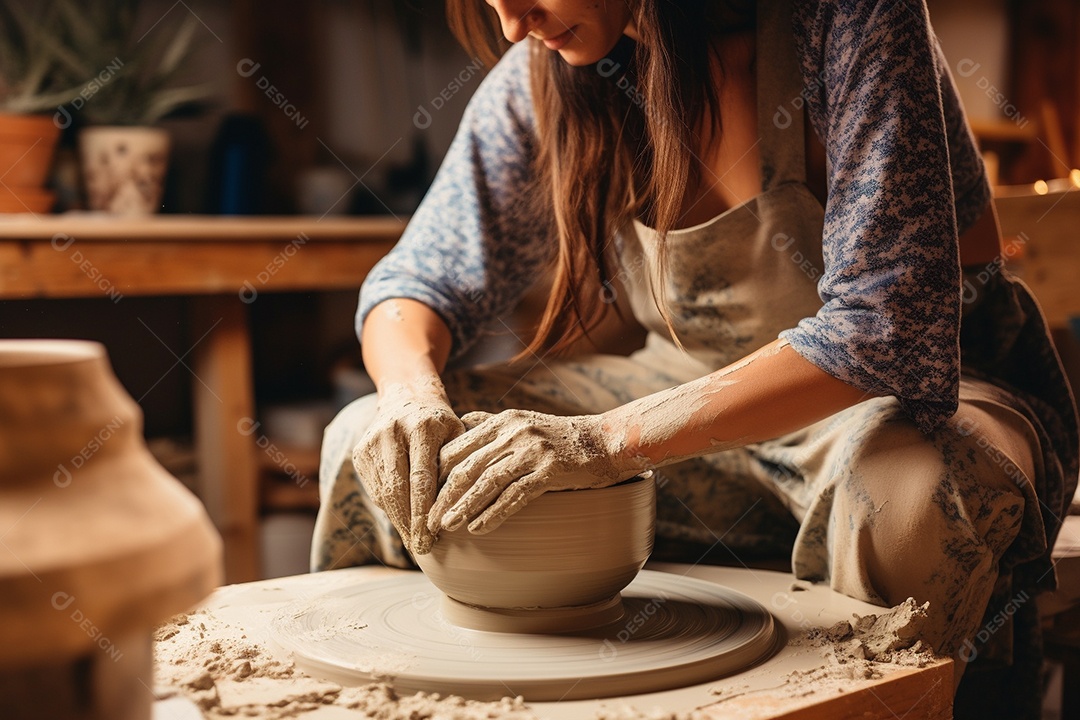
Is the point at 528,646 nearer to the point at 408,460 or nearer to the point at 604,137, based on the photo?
the point at 408,460

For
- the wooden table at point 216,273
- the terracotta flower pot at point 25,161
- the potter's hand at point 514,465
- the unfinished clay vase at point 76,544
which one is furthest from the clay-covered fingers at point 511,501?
the terracotta flower pot at point 25,161

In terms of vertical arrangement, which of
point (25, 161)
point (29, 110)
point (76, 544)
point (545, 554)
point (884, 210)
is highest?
point (29, 110)

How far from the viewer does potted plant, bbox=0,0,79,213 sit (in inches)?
92.7

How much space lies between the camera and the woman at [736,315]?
1.21 metres

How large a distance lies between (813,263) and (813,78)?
26 cm

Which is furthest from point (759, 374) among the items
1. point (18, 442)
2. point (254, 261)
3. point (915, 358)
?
point (254, 261)

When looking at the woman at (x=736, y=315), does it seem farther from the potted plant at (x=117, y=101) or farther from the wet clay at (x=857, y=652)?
the potted plant at (x=117, y=101)

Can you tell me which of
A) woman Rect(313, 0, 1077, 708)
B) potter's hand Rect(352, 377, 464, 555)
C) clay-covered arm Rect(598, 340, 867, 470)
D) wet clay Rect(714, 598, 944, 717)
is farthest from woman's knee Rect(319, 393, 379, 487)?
wet clay Rect(714, 598, 944, 717)

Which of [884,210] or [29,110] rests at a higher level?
[29,110]

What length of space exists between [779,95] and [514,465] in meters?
0.66

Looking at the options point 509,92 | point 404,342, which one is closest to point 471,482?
point 404,342

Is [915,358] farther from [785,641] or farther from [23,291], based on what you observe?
[23,291]

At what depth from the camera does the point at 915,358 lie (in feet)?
4.01

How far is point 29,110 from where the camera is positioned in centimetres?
244
